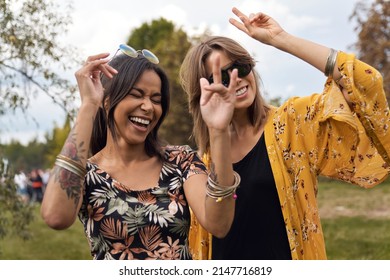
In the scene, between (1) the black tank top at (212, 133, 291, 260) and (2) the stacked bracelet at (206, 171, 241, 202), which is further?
(1) the black tank top at (212, 133, 291, 260)

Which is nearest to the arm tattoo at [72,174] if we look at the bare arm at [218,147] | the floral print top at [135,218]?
the floral print top at [135,218]

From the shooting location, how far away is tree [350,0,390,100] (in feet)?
60.8

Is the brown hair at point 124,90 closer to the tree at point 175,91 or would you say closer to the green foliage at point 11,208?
the green foliage at point 11,208

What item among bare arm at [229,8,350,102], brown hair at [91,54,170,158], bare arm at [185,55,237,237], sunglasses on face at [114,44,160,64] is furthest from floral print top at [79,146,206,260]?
bare arm at [229,8,350,102]

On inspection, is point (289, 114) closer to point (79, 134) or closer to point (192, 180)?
point (192, 180)

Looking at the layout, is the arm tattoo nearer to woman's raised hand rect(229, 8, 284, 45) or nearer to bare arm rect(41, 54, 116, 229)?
bare arm rect(41, 54, 116, 229)

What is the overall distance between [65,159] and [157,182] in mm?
411

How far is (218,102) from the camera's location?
2.61m

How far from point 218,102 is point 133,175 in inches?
20.1

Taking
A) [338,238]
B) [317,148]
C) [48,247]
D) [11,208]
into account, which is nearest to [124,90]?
[317,148]

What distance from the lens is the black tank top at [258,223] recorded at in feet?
10.8

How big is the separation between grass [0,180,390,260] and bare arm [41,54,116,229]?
6.18 metres

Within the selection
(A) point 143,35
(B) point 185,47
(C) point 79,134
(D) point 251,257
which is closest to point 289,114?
(D) point 251,257

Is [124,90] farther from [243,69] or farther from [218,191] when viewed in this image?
[243,69]
